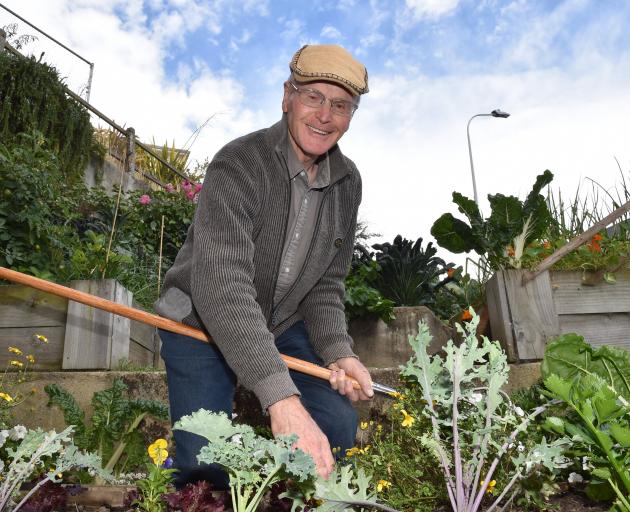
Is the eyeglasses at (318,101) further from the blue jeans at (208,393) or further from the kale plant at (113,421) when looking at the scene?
the kale plant at (113,421)

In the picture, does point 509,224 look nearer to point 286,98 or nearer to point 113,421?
point 286,98

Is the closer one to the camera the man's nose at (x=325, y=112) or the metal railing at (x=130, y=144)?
the man's nose at (x=325, y=112)


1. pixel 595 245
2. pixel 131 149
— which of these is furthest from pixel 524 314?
pixel 131 149

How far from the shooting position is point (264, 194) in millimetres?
2215

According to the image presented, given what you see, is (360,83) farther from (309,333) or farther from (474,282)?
(474,282)

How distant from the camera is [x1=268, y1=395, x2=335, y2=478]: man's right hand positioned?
4.79ft

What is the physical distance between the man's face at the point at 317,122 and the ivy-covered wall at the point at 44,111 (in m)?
6.13

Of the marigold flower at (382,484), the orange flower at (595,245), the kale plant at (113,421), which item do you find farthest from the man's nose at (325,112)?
the orange flower at (595,245)

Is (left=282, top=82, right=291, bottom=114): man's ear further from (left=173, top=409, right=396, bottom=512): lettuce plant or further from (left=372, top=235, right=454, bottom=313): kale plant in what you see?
(left=372, top=235, right=454, bottom=313): kale plant

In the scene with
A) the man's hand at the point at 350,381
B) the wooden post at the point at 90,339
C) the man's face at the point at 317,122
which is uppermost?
the man's face at the point at 317,122

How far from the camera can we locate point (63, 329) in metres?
3.84

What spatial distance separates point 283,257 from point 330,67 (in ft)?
2.23

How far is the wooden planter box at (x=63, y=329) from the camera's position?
376 centimetres

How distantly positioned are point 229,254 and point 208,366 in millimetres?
522
